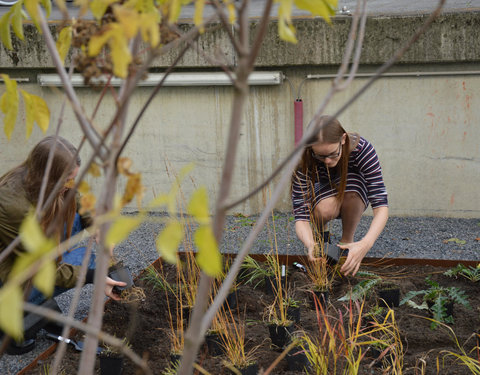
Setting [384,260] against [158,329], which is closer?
[158,329]

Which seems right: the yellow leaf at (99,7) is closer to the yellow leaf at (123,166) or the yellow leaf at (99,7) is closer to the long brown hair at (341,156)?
the yellow leaf at (123,166)

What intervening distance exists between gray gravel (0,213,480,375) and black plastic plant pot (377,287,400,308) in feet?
2.86

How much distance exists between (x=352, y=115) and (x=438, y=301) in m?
2.33

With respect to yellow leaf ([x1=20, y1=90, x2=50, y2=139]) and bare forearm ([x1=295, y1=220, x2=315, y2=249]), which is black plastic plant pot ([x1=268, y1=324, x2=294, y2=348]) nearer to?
bare forearm ([x1=295, y1=220, x2=315, y2=249])

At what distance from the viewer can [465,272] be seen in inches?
122

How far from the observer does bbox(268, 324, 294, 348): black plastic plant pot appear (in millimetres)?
2461

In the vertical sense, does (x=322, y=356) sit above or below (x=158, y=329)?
above

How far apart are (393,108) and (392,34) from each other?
60 centimetres

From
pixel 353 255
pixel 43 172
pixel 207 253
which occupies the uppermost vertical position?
pixel 207 253

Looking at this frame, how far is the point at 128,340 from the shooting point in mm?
2555

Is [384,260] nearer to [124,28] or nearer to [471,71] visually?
[471,71]

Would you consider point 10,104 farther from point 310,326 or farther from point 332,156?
point 332,156

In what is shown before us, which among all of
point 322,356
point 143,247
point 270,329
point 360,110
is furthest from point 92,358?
point 360,110

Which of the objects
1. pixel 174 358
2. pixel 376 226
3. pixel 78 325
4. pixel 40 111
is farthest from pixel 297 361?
pixel 78 325
